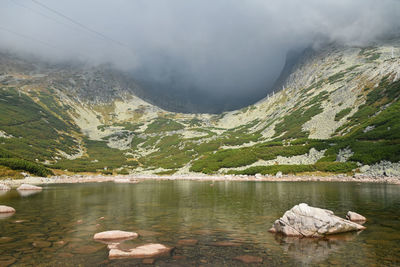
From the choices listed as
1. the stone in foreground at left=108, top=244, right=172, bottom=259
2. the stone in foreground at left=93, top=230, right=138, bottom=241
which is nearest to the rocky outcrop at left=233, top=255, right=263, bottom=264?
the stone in foreground at left=108, top=244, right=172, bottom=259

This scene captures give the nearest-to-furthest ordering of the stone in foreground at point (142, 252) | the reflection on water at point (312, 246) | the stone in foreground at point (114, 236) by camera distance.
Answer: the reflection on water at point (312, 246) < the stone in foreground at point (142, 252) < the stone in foreground at point (114, 236)

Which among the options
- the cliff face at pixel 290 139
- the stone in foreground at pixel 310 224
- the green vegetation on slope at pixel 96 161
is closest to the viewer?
the stone in foreground at pixel 310 224

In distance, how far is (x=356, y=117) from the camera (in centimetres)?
9750

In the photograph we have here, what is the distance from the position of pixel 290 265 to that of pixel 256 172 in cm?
7393

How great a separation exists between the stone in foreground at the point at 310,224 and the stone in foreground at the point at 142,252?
7.74 m

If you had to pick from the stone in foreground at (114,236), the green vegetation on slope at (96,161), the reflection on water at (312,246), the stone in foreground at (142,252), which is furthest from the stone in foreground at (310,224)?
the green vegetation on slope at (96,161)

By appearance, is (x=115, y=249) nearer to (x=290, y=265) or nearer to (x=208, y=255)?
(x=208, y=255)

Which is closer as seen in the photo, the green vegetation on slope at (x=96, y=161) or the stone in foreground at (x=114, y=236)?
the stone in foreground at (x=114, y=236)

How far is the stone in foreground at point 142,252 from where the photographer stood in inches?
469

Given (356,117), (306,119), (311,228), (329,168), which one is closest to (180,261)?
(311,228)

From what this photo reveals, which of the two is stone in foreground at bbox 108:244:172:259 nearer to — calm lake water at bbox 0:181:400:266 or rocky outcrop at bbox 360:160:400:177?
calm lake water at bbox 0:181:400:266

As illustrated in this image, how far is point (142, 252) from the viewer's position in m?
12.2

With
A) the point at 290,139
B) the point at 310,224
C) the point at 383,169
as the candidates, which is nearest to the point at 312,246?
the point at 310,224

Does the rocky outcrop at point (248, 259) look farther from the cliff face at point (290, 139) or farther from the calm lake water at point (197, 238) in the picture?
the cliff face at point (290, 139)
